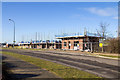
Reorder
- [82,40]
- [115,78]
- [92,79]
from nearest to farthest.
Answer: [92,79] → [115,78] → [82,40]

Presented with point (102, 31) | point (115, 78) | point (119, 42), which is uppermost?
point (102, 31)

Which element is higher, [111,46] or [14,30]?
[14,30]

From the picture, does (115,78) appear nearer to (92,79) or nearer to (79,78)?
(92,79)

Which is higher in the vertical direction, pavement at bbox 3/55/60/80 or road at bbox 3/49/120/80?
pavement at bbox 3/55/60/80

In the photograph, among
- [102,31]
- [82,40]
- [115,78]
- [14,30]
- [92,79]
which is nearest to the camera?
[92,79]

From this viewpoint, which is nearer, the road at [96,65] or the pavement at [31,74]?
the pavement at [31,74]

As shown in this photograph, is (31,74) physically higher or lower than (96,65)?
higher

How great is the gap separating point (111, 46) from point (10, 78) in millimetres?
20166

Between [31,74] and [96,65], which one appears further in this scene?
[96,65]

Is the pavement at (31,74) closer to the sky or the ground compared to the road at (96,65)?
closer to the sky

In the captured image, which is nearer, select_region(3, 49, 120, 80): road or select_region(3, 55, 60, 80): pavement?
select_region(3, 55, 60, 80): pavement

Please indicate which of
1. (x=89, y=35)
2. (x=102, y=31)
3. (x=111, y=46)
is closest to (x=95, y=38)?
(x=89, y=35)

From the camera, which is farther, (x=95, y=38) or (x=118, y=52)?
(x=95, y=38)

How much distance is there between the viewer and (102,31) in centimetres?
3036
